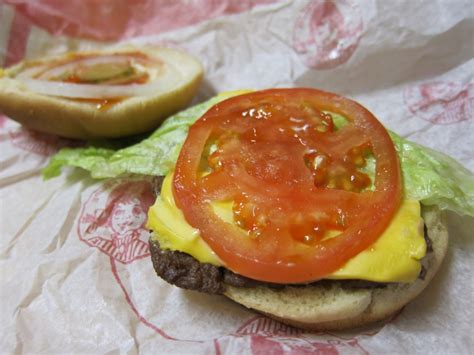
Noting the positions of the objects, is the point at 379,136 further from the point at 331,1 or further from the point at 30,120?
the point at 30,120

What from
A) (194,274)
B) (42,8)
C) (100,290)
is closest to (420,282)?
(194,274)

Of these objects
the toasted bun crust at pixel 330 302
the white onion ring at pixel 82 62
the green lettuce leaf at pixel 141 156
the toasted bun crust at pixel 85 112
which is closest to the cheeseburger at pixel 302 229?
the toasted bun crust at pixel 330 302

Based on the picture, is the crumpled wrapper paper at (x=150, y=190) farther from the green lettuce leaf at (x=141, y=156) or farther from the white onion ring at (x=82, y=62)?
the white onion ring at (x=82, y=62)

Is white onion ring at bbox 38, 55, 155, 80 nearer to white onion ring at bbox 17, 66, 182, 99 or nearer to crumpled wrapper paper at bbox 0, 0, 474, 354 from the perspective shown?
white onion ring at bbox 17, 66, 182, 99

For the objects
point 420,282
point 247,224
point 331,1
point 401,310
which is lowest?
point 401,310

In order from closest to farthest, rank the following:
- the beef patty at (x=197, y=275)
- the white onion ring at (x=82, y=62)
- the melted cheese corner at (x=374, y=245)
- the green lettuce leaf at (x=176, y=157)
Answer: the melted cheese corner at (x=374, y=245) < the beef patty at (x=197, y=275) < the green lettuce leaf at (x=176, y=157) < the white onion ring at (x=82, y=62)

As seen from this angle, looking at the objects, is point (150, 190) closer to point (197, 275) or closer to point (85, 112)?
point (85, 112)

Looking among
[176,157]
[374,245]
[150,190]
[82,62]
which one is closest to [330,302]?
[374,245]
